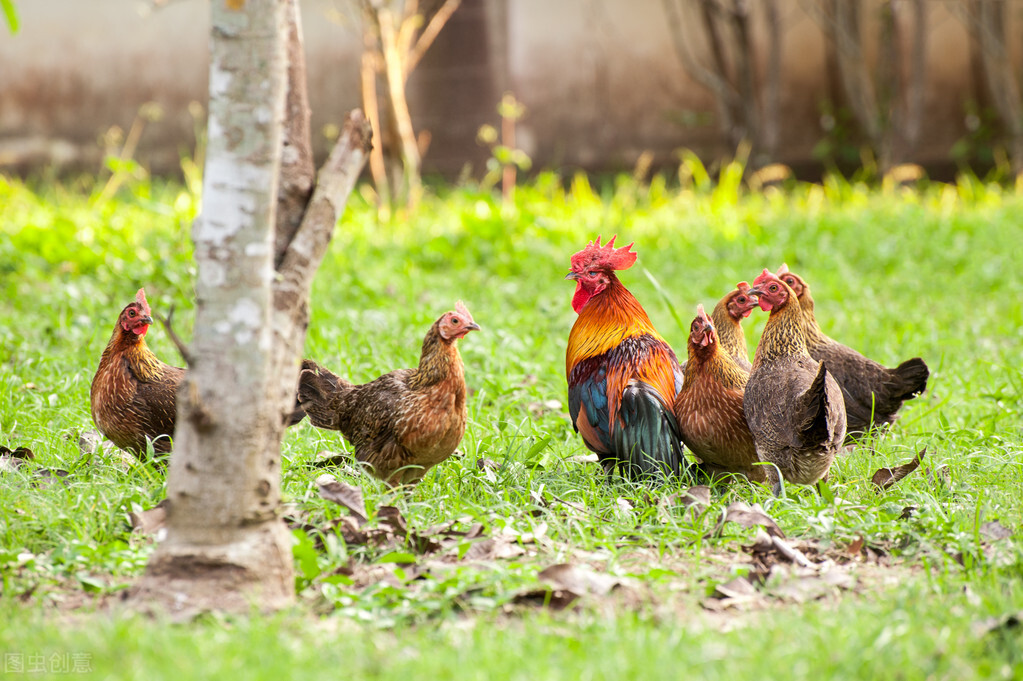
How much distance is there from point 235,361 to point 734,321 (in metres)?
2.17

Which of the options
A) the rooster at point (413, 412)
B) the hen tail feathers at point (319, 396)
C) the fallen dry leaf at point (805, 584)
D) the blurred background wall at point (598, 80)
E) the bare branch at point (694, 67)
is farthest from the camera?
the bare branch at point (694, 67)

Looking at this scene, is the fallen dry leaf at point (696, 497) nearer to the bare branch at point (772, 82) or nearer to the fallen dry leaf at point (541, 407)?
the fallen dry leaf at point (541, 407)

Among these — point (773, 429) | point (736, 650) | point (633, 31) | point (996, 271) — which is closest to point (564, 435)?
point (773, 429)

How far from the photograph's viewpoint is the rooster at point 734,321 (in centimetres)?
362

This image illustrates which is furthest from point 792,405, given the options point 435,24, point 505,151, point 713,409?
point 435,24

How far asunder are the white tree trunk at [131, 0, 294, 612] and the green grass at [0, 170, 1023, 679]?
133 mm

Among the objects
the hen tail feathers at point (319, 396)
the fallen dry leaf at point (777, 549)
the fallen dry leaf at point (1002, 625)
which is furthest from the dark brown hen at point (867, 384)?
the hen tail feathers at point (319, 396)

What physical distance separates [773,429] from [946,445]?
0.96 meters

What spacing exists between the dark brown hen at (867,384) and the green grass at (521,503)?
14 cm

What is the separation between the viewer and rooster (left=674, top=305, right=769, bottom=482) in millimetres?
3256

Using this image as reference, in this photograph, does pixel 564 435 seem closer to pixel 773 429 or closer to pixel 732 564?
pixel 773 429

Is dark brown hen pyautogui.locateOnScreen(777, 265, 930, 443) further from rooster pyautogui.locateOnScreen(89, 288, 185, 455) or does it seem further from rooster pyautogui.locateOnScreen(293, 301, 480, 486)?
rooster pyautogui.locateOnScreen(89, 288, 185, 455)

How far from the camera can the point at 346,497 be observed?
2711mm

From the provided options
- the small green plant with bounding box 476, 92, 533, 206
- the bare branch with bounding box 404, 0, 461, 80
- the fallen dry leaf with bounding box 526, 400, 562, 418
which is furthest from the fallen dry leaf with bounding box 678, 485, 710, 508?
the bare branch with bounding box 404, 0, 461, 80
